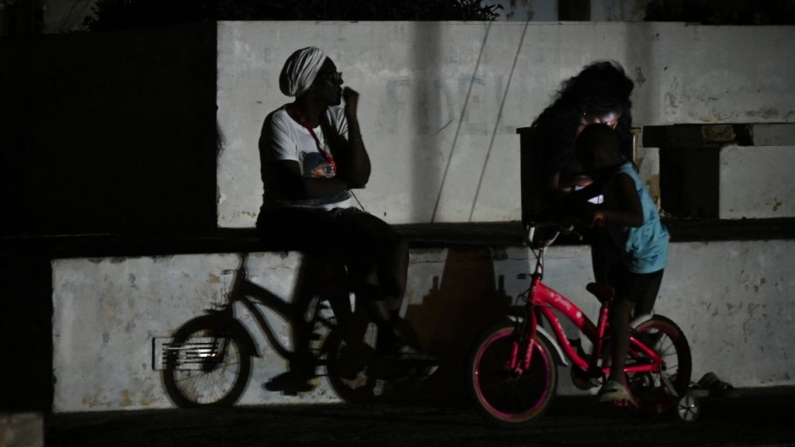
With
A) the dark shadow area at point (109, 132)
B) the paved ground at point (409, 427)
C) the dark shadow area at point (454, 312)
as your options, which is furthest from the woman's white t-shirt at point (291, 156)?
the dark shadow area at point (109, 132)

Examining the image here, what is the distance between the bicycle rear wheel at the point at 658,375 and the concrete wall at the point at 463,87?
19.5 ft

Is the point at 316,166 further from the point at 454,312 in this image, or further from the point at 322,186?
the point at 454,312

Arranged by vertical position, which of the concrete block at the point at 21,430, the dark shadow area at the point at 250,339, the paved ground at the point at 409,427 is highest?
the dark shadow area at the point at 250,339

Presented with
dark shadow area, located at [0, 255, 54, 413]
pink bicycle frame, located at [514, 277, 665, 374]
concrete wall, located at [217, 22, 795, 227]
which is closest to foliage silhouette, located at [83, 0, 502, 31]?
concrete wall, located at [217, 22, 795, 227]

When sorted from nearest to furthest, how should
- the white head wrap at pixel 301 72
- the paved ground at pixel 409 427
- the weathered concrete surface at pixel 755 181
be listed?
the paved ground at pixel 409 427, the white head wrap at pixel 301 72, the weathered concrete surface at pixel 755 181

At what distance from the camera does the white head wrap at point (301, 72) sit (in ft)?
21.9

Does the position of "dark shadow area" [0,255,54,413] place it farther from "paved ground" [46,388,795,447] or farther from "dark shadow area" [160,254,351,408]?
"dark shadow area" [160,254,351,408]

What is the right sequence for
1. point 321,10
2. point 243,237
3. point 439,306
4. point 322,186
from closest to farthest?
point 322,186
point 439,306
point 243,237
point 321,10

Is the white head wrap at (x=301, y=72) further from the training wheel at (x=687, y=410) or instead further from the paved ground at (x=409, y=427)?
the training wheel at (x=687, y=410)

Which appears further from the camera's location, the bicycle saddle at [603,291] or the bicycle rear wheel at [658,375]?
the bicycle rear wheel at [658,375]

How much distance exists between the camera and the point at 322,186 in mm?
6523

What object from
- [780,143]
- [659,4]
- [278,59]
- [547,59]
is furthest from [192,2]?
[659,4]

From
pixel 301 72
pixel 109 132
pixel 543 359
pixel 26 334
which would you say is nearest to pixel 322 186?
pixel 301 72

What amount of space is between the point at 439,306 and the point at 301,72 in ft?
4.57
